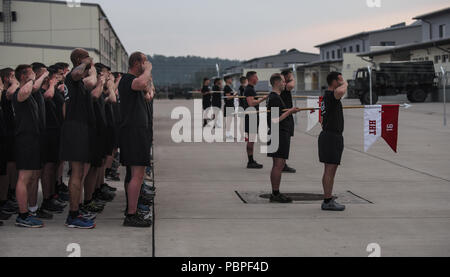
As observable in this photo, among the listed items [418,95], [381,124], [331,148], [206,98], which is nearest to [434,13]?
[418,95]

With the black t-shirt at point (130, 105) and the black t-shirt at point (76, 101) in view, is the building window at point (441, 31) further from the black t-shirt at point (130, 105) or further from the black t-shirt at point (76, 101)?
the black t-shirt at point (76, 101)

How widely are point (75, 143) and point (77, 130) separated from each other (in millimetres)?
140

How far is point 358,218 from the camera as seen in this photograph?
7.23 meters

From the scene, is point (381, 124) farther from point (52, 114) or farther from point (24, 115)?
point (24, 115)

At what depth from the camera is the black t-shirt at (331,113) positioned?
7.64 meters

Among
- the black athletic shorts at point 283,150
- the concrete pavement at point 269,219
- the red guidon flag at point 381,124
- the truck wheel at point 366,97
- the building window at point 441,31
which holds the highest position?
the building window at point 441,31

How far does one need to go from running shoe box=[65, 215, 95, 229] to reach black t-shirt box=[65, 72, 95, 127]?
1.03 meters

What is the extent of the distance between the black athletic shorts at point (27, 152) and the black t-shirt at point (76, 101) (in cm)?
48

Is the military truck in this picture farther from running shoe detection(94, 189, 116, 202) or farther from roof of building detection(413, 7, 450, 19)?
running shoe detection(94, 189, 116, 202)

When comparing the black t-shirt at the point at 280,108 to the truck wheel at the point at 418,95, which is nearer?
the black t-shirt at the point at 280,108

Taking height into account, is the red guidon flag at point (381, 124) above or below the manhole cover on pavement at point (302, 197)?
above

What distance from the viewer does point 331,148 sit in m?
7.61

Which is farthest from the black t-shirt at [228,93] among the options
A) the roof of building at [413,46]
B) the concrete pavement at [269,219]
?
the roof of building at [413,46]
